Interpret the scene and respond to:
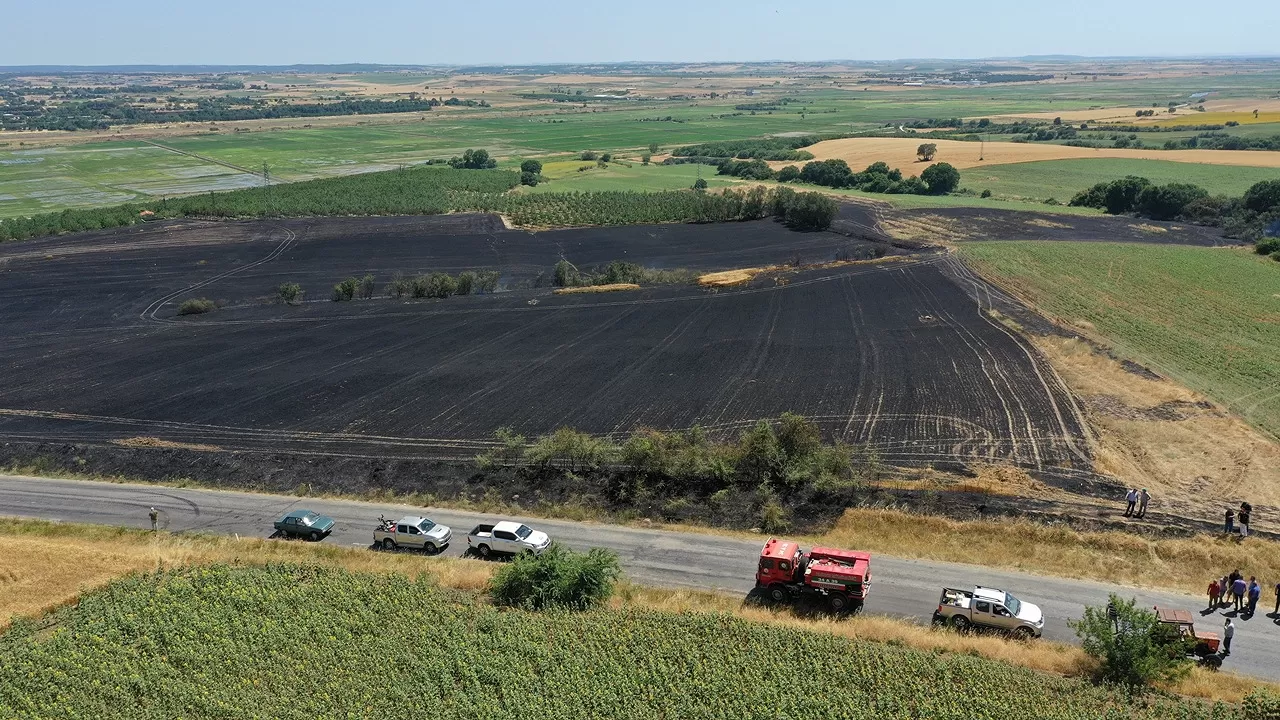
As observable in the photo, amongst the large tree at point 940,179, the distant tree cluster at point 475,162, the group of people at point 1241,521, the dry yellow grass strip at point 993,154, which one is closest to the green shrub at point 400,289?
the group of people at point 1241,521

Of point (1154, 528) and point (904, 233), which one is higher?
point (904, 233)

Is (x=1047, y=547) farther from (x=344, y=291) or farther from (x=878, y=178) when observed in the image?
(x=878, y=178)

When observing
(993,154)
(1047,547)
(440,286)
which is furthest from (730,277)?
(993,154)

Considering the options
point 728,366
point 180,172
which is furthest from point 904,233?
point 180,172

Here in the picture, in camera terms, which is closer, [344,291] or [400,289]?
[344,291]

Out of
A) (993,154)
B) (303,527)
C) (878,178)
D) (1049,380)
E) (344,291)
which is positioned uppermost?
(993,154)

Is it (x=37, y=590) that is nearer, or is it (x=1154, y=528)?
(x=37, y=590)

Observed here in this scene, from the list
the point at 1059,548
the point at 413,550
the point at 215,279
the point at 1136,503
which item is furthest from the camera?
the point at 215,279

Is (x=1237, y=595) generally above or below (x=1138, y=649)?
below

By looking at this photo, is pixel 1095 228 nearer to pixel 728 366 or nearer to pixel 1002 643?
pixel 728 366
